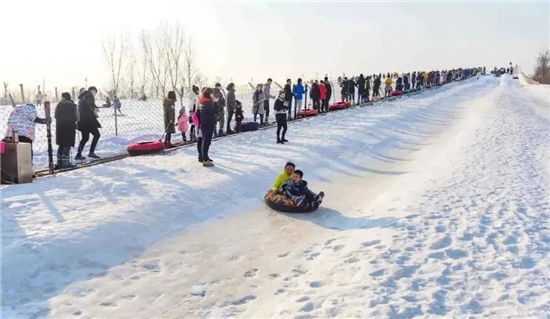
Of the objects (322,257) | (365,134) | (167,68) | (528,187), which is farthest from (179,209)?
(167,68)

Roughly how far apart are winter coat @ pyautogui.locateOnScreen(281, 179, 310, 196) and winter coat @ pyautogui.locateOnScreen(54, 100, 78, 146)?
18.1 feet

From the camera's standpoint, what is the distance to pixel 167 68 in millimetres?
46531

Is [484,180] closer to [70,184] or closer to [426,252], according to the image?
[426,252]

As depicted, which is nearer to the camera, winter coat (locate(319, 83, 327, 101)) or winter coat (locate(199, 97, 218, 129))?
winter coat (locate(199, 97, 218, 129))

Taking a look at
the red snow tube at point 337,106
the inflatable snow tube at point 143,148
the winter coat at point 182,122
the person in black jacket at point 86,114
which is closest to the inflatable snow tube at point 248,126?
the winter coat at point 182,122

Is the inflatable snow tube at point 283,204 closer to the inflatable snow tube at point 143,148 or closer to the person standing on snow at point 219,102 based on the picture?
the inflatable snow tube at point 143,148

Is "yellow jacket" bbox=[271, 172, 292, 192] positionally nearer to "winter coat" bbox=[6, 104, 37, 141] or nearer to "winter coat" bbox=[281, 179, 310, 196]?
"winter coat" bbox=[281, 179, 310, 196]

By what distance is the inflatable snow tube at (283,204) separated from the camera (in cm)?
883

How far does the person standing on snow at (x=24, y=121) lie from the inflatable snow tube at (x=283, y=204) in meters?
5.12

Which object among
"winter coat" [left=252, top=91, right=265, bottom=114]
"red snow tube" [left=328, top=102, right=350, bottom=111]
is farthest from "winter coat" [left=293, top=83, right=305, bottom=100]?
"winter coat" [left=252, top=91, right=265, bottom=114]

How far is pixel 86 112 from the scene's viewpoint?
12523 millimetres

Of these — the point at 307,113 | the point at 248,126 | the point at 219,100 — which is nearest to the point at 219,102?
the point at 219,100

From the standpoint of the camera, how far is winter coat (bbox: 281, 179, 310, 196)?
8945mm

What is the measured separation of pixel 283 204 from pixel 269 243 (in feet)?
5.63
